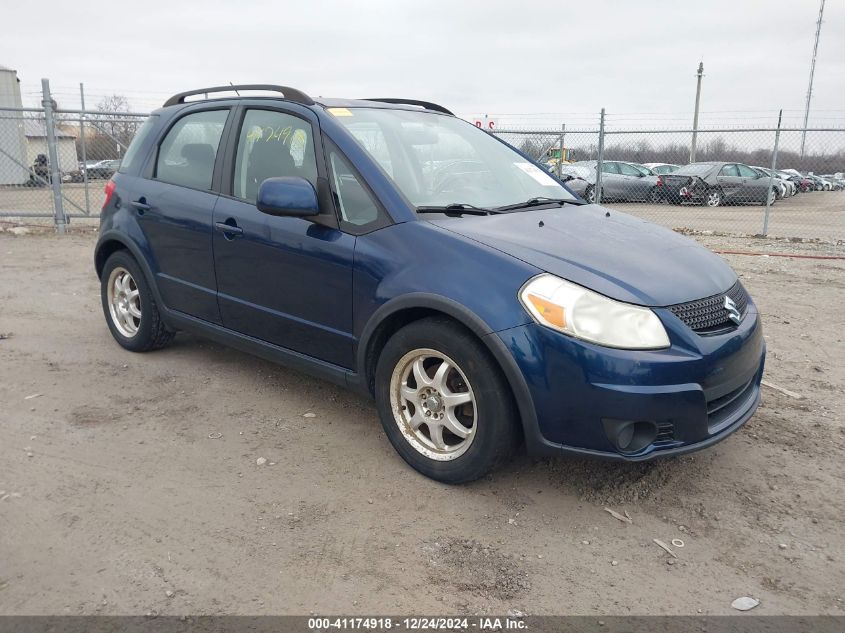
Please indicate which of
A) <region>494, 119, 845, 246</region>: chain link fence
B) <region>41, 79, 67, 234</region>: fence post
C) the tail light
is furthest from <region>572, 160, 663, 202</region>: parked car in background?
the tail light

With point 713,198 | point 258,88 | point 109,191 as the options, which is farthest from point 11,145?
point 713,198

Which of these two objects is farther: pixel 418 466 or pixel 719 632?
pixel 418 466

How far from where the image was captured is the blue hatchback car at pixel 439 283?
2721 millimetres

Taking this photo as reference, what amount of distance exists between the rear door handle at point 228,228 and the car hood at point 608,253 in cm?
129

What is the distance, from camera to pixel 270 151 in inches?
151

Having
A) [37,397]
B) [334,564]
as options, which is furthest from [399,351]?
[37,397]

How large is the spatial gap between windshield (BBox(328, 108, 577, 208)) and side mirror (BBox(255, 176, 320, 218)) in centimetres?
39

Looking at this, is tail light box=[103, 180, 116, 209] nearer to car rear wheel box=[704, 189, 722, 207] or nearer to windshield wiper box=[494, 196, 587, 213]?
windshield wiper box=[494, 196, 587, 213]

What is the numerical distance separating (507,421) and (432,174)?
1.48 metres

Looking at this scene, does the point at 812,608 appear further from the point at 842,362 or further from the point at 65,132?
the point at 65,132

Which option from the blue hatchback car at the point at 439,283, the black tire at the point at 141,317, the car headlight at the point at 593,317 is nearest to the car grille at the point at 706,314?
the blue hatchback car at the point at 439,283

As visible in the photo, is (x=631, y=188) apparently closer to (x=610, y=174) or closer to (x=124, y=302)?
(x=610, y=174)

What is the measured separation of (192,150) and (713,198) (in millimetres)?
18085

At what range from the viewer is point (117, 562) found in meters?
2.55
